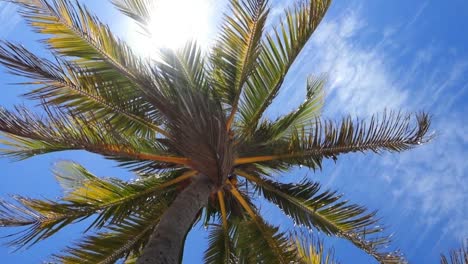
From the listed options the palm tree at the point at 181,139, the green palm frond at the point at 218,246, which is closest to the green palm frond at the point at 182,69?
the palm tree at the point at 181,139

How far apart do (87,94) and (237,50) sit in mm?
2247

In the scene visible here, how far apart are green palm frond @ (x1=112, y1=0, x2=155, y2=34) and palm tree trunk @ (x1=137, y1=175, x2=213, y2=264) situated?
2.25 metres

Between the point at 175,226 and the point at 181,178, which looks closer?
the point at 175,226

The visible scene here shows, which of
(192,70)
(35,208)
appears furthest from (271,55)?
(35,208)

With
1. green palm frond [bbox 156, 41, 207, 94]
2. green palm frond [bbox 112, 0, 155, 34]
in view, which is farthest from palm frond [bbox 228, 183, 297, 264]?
green palm frond [bbox 112, 0, 155, 34]

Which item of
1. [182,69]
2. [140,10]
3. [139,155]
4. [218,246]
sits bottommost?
[218,246]

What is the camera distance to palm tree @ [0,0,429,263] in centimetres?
698

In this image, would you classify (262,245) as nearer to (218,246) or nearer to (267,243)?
(267,243)

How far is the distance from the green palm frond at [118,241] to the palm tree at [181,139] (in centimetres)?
2

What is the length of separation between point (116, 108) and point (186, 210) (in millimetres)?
1885

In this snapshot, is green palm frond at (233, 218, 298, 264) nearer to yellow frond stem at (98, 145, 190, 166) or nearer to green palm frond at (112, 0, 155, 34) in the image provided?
yellow frond stem at (98, 145, 190, 166)

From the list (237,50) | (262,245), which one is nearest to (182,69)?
(237,50)

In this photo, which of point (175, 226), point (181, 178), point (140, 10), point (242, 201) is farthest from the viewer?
point (242, 201)

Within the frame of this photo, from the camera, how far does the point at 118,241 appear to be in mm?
7809
